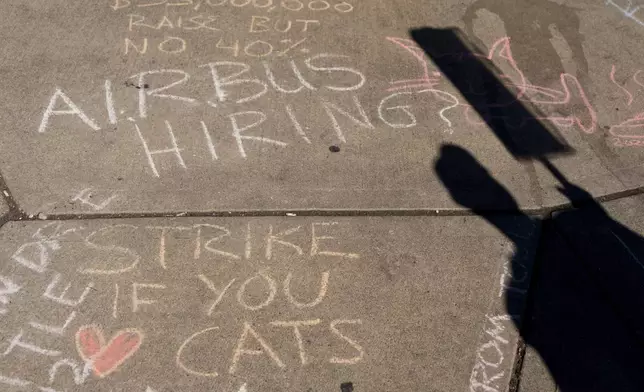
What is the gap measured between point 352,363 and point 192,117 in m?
2.26

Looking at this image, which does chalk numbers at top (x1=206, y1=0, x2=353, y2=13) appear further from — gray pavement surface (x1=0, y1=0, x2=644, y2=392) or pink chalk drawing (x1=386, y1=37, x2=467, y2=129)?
pink chalk drawing (x1=386, y1=37, x2=467, y2=129)

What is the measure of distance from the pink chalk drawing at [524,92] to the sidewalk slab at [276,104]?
15 mm

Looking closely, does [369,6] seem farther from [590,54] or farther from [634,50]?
[634,50]

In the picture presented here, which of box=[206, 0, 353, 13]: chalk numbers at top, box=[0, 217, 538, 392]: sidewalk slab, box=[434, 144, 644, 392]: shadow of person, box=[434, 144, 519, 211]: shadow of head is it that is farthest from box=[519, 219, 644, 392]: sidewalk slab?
box=[206, 0, 353, 13]: chalk numbers at top

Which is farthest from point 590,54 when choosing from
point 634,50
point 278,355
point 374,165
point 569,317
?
point 278,355

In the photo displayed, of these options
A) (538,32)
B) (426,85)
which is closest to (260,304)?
(426,85)

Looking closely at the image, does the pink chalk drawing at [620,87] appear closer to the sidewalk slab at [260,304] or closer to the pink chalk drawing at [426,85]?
the pink chalk drawing at [426,85]

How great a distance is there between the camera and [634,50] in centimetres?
556

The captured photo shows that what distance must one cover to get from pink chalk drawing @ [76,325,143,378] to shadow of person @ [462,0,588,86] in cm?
368

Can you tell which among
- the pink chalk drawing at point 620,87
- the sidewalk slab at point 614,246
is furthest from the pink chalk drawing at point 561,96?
the sidewalk slab at point 614,246

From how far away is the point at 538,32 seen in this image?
18.6 ft

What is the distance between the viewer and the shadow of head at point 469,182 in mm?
4074

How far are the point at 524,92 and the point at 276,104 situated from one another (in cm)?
197

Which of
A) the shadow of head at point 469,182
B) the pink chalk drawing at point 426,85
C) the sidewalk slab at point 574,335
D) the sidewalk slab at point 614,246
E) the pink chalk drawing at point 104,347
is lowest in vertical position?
the pink chalk drawing at point 104,347
